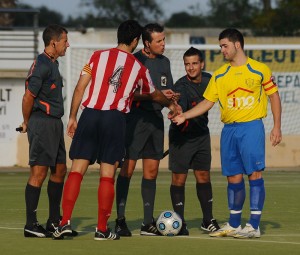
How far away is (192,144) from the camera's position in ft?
40.3

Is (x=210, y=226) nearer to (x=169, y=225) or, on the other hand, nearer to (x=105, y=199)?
(x=169, y=225)

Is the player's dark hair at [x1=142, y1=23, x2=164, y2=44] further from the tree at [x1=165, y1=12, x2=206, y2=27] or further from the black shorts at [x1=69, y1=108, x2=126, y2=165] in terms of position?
the tree at [x1=165, y1=12, x2=206, y2=27]

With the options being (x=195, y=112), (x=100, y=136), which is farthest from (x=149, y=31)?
(x=100, y=136)

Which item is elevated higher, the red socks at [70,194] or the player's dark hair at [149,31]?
A: the player's dark hair at [149,31]

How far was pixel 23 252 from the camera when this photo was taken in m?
10.2

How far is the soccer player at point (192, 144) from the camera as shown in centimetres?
1218

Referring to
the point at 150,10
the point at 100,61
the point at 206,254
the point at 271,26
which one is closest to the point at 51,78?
the point at 100,61

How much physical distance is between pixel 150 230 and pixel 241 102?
167 cm

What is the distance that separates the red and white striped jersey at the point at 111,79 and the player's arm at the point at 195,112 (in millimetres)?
705

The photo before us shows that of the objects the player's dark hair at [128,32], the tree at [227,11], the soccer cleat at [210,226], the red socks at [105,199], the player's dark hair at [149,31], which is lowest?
the soccer cleat at [210,226]

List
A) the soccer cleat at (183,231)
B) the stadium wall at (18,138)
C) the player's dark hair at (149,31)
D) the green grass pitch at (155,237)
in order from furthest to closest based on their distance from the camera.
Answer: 1. the stadium wall at (18,138)
2. the player's dark hair at (149,31)
3. the soccer cleat at (183,231)
4. the green grass pitch at (155,237)

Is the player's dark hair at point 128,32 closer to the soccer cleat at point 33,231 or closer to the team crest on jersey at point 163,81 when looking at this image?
the team crest on jersey at point 163,81

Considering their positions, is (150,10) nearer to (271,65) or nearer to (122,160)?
(271,65)

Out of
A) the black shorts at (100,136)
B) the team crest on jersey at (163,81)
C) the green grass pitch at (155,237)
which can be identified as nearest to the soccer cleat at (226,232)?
the green grass pitch at (155,237)
